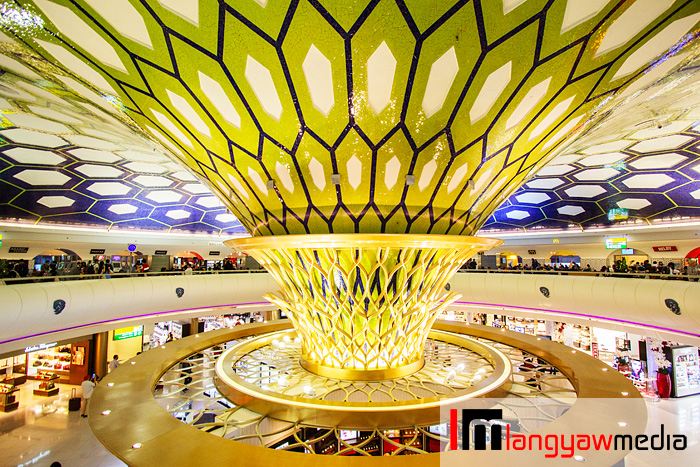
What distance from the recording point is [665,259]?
1761 cm

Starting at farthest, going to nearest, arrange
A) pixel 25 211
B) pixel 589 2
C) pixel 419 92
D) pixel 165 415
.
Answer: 1. pixel 25 211
2. pixel 165 415
3. pixel 419 92
4. pixel 589 2

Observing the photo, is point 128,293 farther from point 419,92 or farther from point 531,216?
point 531,216

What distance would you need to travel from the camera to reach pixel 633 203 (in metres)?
15.6

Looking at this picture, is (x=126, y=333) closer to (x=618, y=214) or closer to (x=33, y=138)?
(x=33, y=138)

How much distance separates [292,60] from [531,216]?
19.6 m

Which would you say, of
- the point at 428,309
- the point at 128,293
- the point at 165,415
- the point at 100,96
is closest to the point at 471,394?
the point at 428,309

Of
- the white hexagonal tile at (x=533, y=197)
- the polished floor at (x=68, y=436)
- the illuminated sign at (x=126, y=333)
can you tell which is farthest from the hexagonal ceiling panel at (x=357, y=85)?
the illuminated sign at (x=126, y=333)

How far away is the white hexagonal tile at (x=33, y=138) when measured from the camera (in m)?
8.91

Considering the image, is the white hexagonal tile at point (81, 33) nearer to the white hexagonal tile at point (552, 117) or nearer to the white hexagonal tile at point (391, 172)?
the white hexagonal tile at point (391, 172)

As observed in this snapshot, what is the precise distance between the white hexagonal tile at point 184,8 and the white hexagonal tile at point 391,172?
1887 millimetres

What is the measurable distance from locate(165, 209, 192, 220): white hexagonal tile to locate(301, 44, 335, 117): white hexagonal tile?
1723cm

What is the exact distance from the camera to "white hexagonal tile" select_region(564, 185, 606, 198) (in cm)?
1444

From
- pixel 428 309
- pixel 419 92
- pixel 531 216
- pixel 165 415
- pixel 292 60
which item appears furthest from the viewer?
pixel 531 216

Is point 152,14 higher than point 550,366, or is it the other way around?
point 152,14
